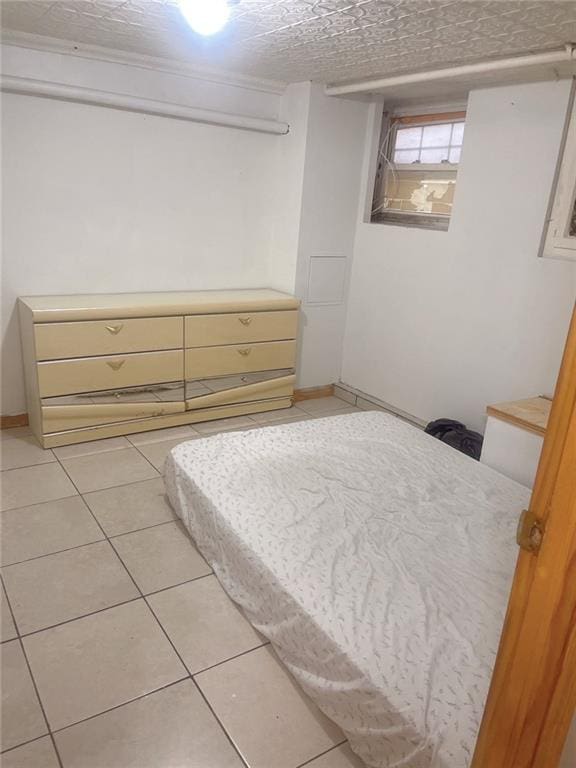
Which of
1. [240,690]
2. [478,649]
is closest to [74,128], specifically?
[240,690]

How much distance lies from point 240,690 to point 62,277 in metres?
2.60

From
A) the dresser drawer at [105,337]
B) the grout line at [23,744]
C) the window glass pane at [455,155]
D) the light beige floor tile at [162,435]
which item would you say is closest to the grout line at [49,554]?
the grout line at [23,744]

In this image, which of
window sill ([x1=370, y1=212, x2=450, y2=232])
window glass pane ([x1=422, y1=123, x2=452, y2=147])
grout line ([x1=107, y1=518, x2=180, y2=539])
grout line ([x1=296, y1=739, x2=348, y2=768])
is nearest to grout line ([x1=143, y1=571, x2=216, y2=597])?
grout line ([x1=107, y1=518, x2=180, y2=539])

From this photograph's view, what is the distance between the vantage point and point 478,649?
1.50m

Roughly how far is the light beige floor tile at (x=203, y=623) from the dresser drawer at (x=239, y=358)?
163 cm

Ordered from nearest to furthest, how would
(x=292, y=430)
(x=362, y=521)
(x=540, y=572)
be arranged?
(x=540, y=572) → (x=362, y=521) → (x=292, y=430)

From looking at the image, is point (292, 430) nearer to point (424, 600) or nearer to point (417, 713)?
point (424, 600)

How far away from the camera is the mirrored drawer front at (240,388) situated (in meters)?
3.59

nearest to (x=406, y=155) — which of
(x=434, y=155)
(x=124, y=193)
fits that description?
(x=434, y=155)

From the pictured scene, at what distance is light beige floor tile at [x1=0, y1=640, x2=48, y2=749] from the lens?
154cm

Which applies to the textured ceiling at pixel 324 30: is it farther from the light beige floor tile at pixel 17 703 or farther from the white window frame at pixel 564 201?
the light beige floor tile at pixel 17 703

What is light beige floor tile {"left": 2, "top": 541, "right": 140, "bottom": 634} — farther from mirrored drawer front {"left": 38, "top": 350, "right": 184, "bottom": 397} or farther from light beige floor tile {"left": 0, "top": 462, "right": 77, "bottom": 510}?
mirrored drawer front {"left": 38, "top": 350, "right": 184, "bottom": 397}

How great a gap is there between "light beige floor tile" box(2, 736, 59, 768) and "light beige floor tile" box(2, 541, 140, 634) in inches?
17.7

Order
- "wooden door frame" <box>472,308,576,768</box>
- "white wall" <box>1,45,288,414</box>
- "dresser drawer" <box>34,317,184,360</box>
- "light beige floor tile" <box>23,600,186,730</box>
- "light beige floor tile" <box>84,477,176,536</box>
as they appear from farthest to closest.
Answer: "white wall" <box>1,45,288,414</box>
"dresser drawer" <box>34,317,184,360</box>
"light beige floor tile" <box>84,477,176,536</box>
"light beige floor tile" <box>23,600,186,730</box>
"wooden door frame" <box>472,308,576,768</box>
